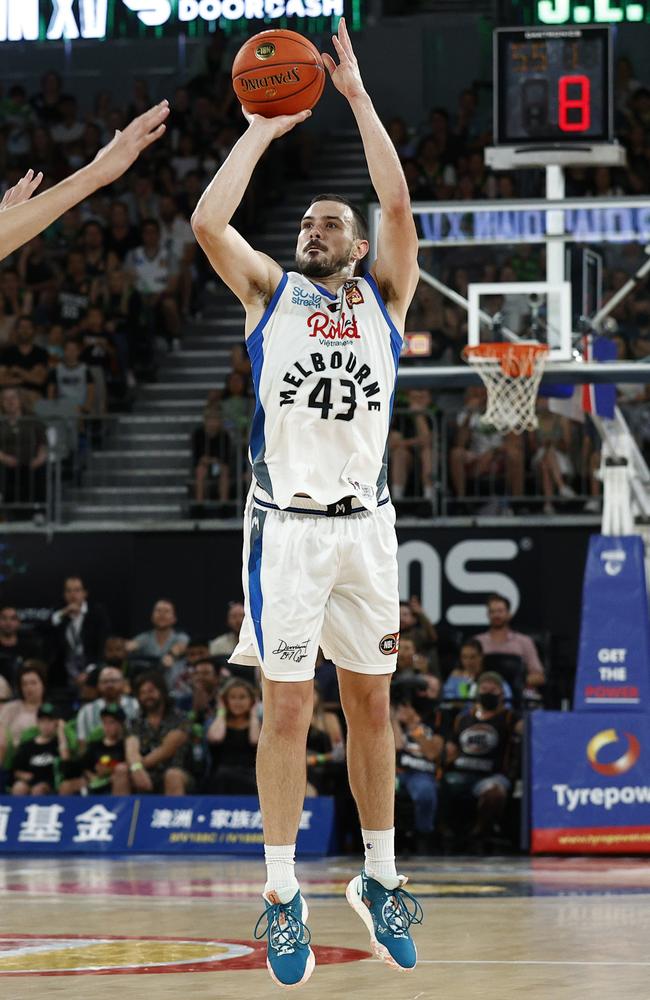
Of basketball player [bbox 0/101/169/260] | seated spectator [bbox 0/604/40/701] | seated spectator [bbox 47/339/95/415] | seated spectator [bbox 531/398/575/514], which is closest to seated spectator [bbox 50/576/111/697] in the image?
seated spectator [bbox 0/604/40/701]

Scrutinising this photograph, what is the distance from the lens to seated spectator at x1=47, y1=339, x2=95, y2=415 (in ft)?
→ 65.1

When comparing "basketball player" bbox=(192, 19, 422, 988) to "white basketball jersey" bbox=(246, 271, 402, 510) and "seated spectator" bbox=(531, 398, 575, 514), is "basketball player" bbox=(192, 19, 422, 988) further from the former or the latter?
"seated spectator" bbox=(531, 398, 575, 514)

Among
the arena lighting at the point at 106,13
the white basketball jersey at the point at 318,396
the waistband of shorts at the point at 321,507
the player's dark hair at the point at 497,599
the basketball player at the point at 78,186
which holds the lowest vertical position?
the player's dark hair at the point at 497,599

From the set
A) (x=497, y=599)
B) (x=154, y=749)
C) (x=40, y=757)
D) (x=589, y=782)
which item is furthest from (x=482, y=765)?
(x=40, y=757)

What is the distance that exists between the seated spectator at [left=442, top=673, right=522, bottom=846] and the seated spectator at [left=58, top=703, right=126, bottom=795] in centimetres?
286

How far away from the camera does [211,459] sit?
61.2 feet

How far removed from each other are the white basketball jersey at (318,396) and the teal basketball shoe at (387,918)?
1.46 m

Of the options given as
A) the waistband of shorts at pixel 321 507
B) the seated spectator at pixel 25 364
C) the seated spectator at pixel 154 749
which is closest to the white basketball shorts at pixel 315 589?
the waistband of shorts at pixel 321 507

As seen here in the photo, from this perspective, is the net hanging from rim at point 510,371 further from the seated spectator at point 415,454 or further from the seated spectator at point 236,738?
the seated spectator at point 415,454

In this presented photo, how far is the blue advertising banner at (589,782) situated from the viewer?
1366 cm

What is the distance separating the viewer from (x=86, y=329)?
20.6 metres

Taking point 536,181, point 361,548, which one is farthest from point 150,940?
point 536,181

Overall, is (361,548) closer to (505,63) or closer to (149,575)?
(505,63)

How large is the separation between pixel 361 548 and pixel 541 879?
560cm
